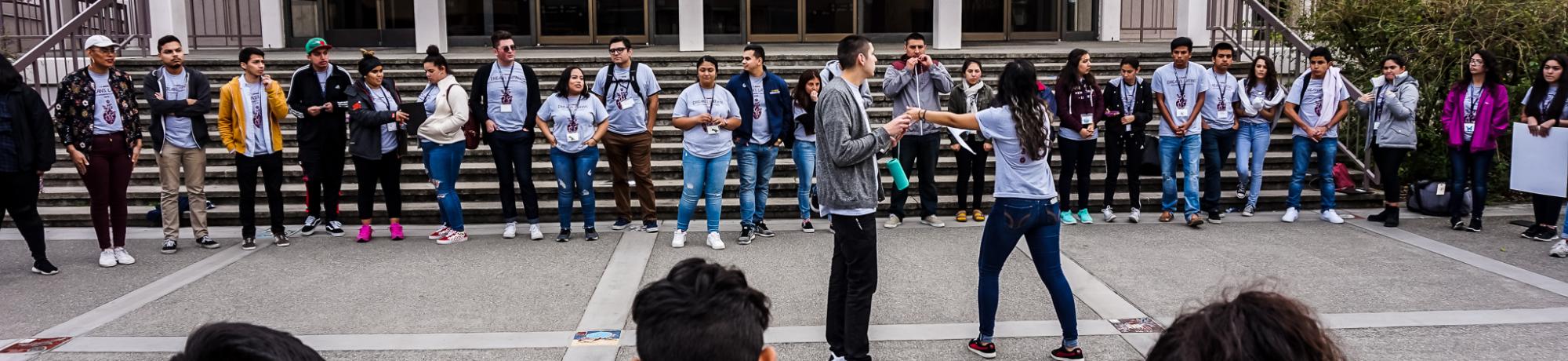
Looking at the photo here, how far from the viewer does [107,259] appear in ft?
24.9

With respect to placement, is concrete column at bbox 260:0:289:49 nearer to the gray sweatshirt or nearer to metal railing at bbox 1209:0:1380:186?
metal railing at bbox 1209:0:1380:186

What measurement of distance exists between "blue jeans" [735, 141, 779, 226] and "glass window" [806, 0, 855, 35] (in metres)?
9.23

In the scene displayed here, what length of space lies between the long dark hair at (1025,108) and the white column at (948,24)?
429 inches

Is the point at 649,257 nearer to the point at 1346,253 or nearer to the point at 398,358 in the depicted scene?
the point at 398,358

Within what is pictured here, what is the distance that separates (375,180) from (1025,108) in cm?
604

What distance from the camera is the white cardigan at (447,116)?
825 centimetres

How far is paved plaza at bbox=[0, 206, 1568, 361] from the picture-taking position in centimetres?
538

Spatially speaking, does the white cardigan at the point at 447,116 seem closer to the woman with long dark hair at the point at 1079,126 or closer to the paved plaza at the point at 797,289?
the paved plaza at the point at 797,289

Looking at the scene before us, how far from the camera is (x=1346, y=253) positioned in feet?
25.2

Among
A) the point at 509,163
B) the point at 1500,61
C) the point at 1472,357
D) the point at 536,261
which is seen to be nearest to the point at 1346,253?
the point at 1472,357

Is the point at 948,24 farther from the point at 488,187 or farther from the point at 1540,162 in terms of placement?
the point at 1540,162

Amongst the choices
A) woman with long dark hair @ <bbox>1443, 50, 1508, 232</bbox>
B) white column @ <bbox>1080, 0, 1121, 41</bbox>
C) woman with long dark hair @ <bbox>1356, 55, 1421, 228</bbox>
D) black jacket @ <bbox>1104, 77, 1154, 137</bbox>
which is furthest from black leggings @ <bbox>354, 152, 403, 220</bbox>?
white column @ <bbox>1080, 0, 1121, 41</bbox>

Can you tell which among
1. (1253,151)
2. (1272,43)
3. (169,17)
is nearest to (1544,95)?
(1253,151)

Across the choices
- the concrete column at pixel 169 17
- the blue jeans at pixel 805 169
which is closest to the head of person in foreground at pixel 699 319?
the blue jeans at pixel 805 169
